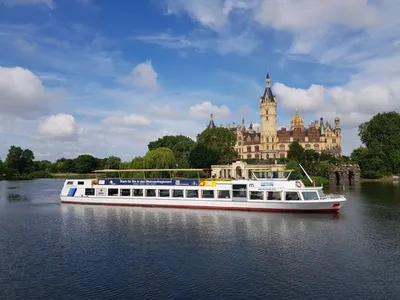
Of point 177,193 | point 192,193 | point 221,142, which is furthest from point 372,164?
point 177,193

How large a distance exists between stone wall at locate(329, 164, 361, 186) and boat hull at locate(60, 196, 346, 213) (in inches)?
2772

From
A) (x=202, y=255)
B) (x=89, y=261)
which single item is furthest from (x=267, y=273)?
(x=89, y=261)

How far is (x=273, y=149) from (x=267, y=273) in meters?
152

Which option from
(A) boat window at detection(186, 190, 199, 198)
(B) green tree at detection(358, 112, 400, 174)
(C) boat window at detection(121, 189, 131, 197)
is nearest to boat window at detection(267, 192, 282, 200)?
(A) boat window at detection(186, 190, 199, 198)

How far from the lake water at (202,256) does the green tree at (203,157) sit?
77.5m

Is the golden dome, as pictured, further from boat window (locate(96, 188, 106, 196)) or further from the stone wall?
boat window (locate(96, 188, 106, 196))

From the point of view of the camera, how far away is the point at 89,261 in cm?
2994

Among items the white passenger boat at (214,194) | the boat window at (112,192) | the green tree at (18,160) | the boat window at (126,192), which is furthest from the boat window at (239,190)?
the green tree at (18,160)

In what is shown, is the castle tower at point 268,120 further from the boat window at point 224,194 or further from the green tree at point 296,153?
the boat window at point 224,194

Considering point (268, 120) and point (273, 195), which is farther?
point (268, 120)

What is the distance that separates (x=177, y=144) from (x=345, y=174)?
214 feet

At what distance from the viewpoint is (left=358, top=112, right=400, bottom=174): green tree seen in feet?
427

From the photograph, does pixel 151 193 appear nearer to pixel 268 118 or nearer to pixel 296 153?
pixel 296 153

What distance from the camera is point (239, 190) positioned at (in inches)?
2105
